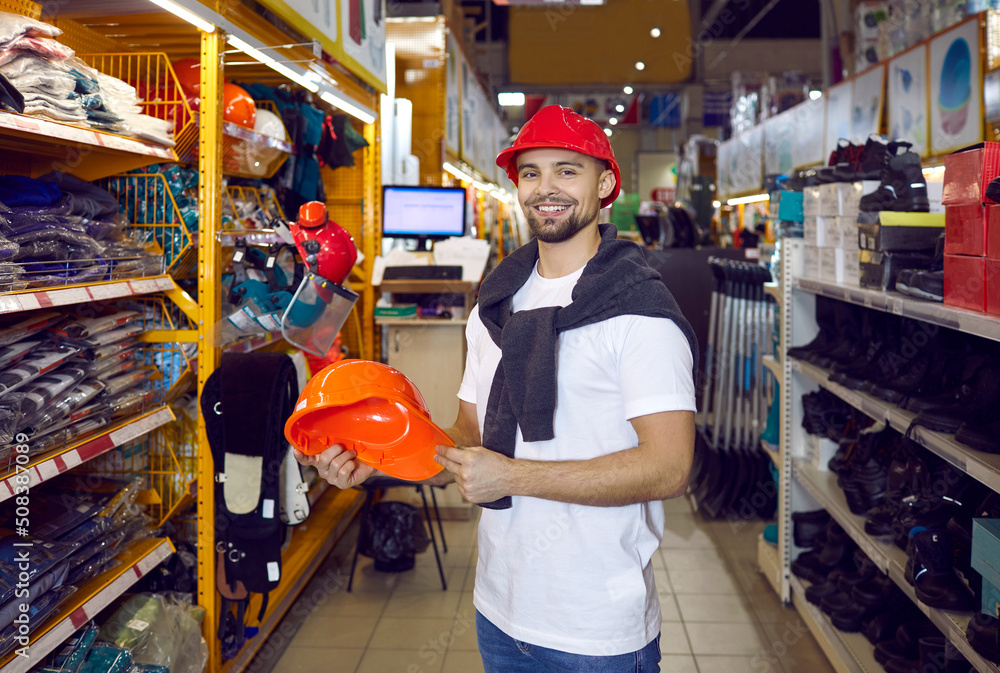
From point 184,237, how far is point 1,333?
813mm

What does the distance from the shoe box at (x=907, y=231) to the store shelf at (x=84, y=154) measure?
7.99ft

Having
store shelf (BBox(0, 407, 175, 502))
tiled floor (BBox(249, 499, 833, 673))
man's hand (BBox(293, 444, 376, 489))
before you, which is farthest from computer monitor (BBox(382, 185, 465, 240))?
man's hand (BBox(293, 444, 376, 489))

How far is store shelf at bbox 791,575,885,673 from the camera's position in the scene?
2832 mm

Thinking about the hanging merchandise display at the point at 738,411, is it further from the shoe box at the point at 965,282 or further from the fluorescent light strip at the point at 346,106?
the shoe box at the point at 965,282

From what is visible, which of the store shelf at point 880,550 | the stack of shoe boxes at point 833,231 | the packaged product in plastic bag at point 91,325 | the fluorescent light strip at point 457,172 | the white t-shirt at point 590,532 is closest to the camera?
the white t-shirt at point 590,532

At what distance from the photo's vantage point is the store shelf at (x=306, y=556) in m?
3.30

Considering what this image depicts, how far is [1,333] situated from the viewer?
85.4 inches

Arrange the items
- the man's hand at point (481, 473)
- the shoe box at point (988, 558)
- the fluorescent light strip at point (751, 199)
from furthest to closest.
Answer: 1. the fluorescent light strip at point (751, 199)
2. the shoe box at point (988, 558)
3. the man's hand at point (481, 473)

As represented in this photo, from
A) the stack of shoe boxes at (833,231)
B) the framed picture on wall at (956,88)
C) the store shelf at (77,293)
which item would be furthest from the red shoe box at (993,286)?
the framed picture on wall at (956,88)

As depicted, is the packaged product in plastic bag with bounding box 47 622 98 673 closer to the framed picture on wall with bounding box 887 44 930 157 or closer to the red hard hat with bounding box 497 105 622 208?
the red hard hat with bounding box 497 105 622 208

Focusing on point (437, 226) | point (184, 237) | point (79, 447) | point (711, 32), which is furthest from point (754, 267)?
point (711, 32)

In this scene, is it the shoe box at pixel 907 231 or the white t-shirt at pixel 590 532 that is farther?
the shoe box at pixel 907 231

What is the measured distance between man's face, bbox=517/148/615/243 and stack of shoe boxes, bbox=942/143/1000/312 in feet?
3.59

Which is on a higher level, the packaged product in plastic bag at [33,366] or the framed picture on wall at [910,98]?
the framed picture on wall at [910,98]
